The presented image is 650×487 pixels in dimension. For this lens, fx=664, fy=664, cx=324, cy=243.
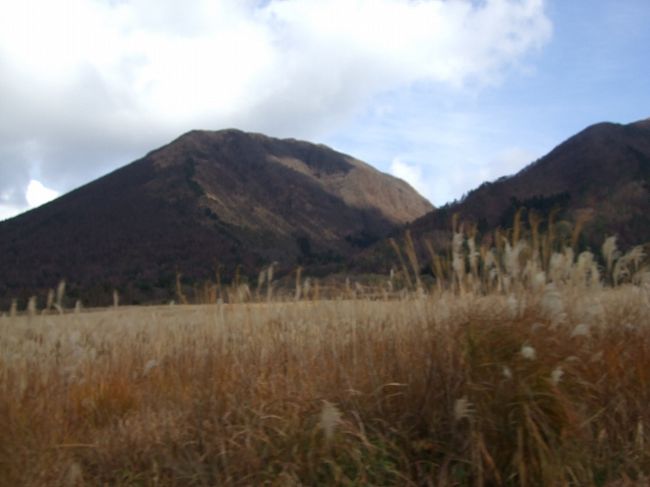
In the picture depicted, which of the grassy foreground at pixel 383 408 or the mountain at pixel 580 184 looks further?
the mountain at pixel 580 184

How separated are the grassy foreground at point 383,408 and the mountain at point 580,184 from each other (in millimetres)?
34007

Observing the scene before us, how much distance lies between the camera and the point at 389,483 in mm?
3854

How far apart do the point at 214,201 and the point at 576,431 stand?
90.4 m

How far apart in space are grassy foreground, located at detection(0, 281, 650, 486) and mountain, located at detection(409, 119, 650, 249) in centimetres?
3401

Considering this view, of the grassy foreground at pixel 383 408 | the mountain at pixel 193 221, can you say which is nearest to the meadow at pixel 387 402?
the grassy foreground at pixel 383 408

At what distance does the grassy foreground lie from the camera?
3.88 m

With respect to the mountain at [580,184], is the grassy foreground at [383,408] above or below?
below

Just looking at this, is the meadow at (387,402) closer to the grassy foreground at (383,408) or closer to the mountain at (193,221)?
the grassy foreground at (383,408)

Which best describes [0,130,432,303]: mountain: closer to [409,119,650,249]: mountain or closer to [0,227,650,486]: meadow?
[409,119,650,249]: mountain

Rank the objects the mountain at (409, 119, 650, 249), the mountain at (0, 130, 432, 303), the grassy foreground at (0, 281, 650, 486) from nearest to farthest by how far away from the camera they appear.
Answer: the grassy foreground at (0, 281, 650, 486) < the mountain at (409, 119, 650, 249) < the mountain at (0, 130, 432, 303)

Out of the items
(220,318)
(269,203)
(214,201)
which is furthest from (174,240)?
(220,318)

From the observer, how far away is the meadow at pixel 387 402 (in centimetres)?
388

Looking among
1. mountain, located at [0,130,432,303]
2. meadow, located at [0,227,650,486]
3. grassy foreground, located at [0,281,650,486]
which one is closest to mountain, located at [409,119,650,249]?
mountain, located at [0,130,432,303]

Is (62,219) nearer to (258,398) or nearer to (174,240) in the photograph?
(174,240)
